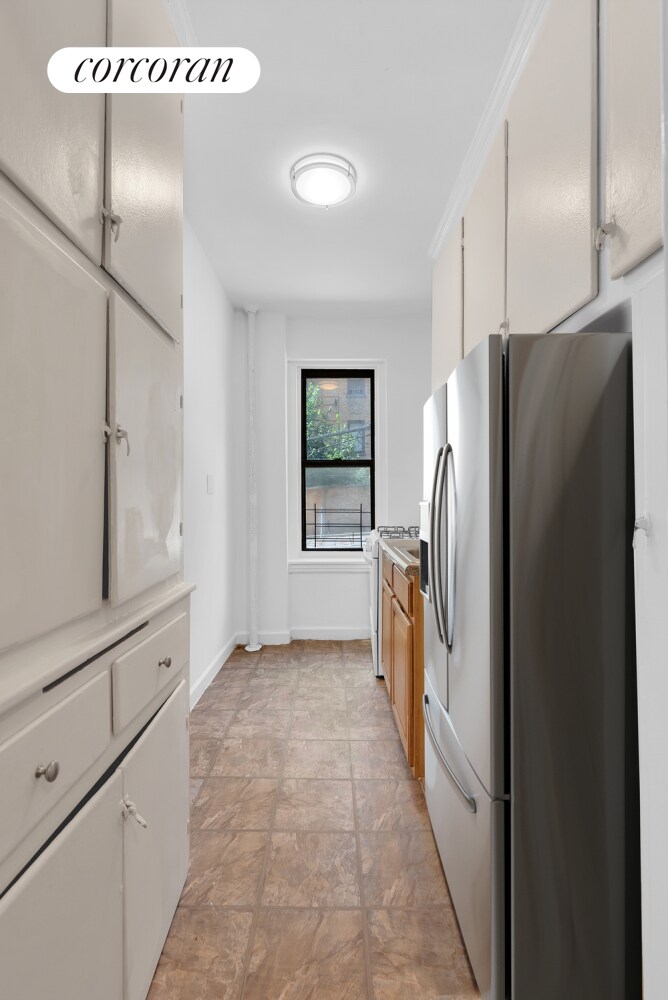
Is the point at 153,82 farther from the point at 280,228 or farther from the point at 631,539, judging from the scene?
the point at 280,228

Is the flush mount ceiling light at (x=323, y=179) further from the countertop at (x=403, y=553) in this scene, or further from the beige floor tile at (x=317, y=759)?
the beige floor tile at (x=317, y=759)

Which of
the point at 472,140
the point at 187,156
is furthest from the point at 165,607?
the point at 472,140

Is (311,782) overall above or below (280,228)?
below

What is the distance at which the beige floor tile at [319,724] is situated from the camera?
9.22 ft

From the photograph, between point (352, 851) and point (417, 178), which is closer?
point (352, 851)

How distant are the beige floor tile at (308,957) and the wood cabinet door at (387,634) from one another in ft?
5.16

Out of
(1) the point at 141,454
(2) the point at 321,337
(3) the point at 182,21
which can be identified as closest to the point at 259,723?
(1) the point at 141,454

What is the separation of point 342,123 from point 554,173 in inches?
45.3

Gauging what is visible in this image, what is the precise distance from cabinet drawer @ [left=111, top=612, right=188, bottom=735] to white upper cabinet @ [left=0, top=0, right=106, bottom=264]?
32.4 inches

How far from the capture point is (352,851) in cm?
189

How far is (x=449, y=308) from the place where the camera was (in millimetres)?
2643

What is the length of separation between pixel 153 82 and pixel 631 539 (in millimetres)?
1497

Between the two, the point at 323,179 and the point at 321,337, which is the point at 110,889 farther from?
the point at 321,337

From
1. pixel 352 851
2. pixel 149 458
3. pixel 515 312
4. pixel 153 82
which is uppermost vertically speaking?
pixel 153 82
